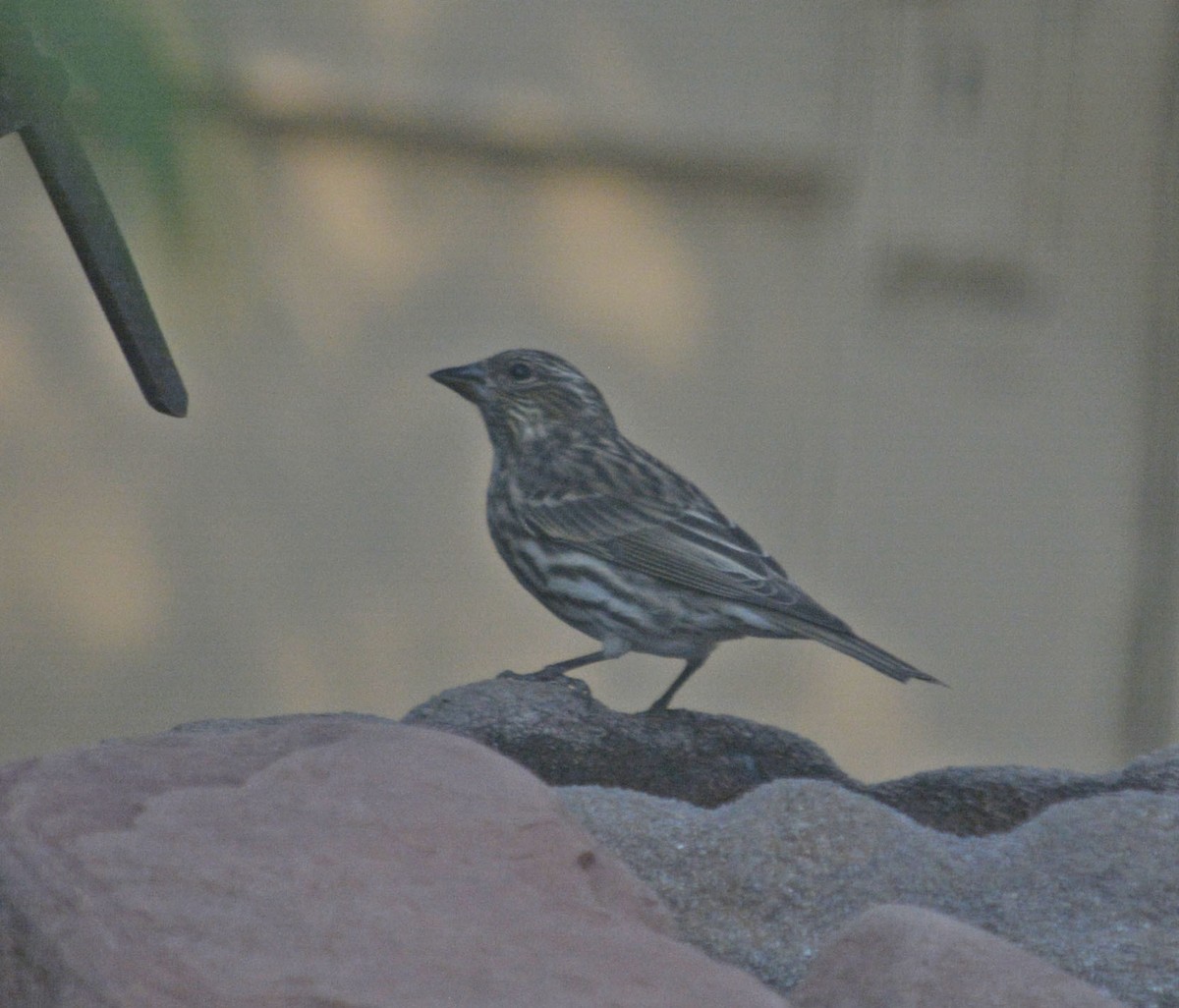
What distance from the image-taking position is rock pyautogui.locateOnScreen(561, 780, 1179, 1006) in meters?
2.32

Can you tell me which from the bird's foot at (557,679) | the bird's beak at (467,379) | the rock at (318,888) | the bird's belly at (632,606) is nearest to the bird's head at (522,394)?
the bird's beak at (467,379)

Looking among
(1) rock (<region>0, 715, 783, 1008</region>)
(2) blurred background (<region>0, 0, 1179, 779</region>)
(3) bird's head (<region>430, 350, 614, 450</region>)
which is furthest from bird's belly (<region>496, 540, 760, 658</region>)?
(1) rock (<region>0, 715, 783, 1008</region>)

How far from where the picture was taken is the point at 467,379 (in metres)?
4.90

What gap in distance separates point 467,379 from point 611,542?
2.05ft

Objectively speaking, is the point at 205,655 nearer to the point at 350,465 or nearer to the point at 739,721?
the point at 350,465

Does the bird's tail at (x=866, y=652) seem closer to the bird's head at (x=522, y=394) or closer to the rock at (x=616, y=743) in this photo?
the rock at (x=616, y=743)

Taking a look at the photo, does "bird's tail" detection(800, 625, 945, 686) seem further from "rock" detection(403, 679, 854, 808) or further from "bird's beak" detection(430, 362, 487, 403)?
"bird's beak" detection(430, 362, 487, 403)

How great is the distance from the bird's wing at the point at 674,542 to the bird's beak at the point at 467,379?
0.37 m

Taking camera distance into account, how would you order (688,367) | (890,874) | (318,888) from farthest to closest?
(688,367)
(890,874)
(318,888)

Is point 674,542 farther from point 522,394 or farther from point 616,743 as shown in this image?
point 616,743

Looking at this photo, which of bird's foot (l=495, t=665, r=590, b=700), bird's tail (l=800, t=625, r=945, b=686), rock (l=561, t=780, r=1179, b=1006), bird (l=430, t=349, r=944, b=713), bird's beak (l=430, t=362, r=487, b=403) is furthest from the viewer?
A: bird's beak (l=430, t=362, r=487, b=403)

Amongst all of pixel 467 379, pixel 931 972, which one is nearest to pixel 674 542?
pixel 467 379

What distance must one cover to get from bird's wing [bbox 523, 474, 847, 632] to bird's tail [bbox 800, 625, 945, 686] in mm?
20

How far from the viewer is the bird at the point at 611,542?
4.44 m
